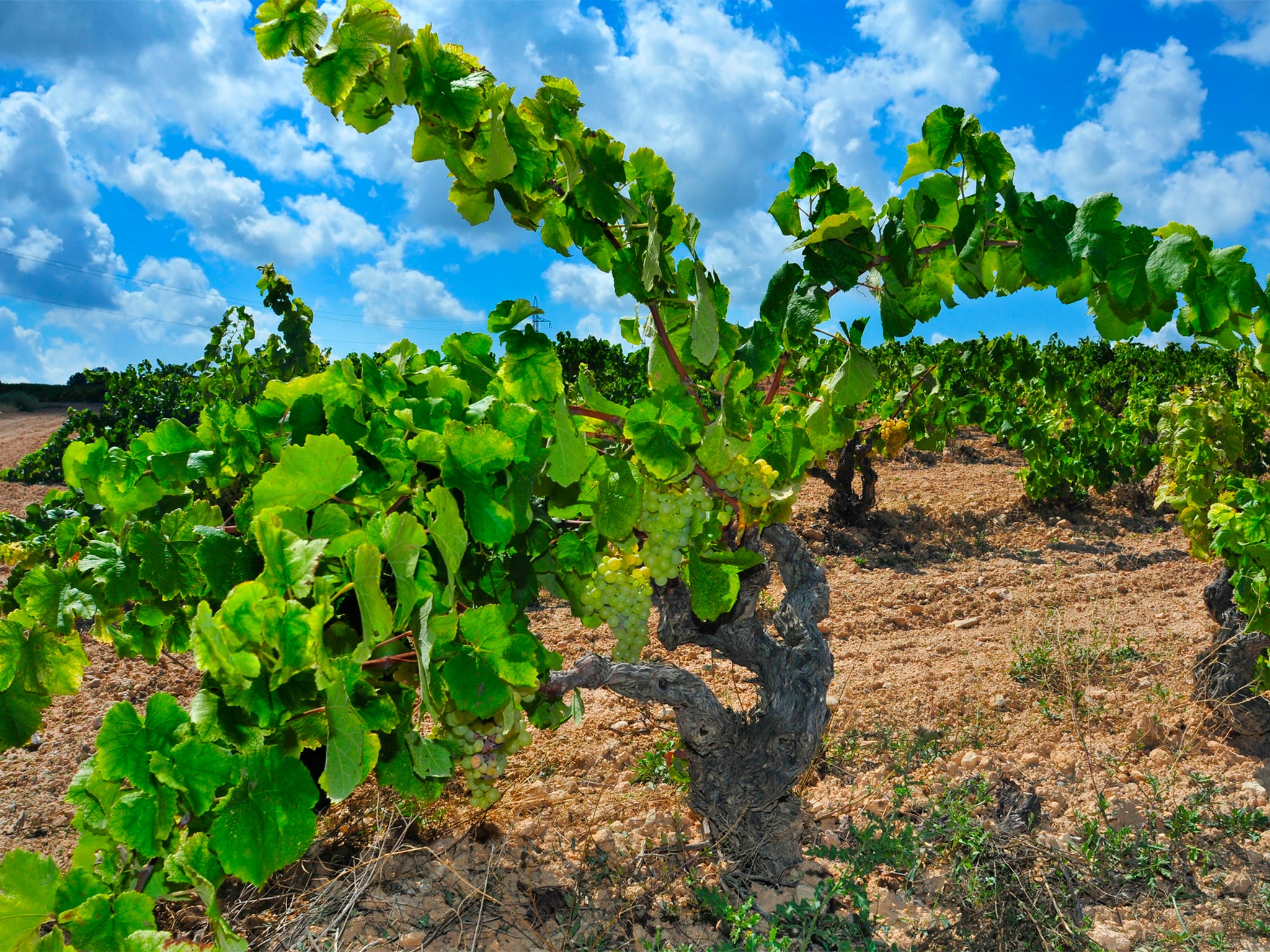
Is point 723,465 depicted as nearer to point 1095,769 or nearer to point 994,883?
point 994,883

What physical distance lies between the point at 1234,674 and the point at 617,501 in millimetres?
3566

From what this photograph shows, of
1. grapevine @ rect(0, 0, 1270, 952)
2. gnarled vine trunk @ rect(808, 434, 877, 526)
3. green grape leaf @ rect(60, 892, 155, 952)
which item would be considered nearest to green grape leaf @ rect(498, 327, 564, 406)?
grapevine @ rect(0, 0, 1270, 952)

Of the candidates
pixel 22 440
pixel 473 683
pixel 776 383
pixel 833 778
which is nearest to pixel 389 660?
pixel 473 683

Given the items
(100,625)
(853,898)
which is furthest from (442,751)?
(853,898)

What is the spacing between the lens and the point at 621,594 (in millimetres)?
2053

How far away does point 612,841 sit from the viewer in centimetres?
275

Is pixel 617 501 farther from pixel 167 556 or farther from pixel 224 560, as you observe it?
pixel 167 556

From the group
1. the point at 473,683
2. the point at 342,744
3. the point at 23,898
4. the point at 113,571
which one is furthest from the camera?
the point at 113,571

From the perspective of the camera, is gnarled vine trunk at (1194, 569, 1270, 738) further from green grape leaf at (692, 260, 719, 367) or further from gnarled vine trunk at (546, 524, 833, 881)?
green grape leaf at (692, 260, 719, 367)

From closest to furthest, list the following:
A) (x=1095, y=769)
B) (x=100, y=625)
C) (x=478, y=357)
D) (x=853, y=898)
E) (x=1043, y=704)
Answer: (x=478, y=357) → (x=100, y=625) → (x=853, y=898) → (x=1095, y=769) → (x=1043, y=704)

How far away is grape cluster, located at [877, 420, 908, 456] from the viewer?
7.39 meters

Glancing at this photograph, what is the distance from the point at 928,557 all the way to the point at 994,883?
15.7 feet

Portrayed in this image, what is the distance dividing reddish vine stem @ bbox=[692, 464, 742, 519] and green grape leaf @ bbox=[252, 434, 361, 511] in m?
0.91

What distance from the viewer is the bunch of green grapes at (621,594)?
205 cm
